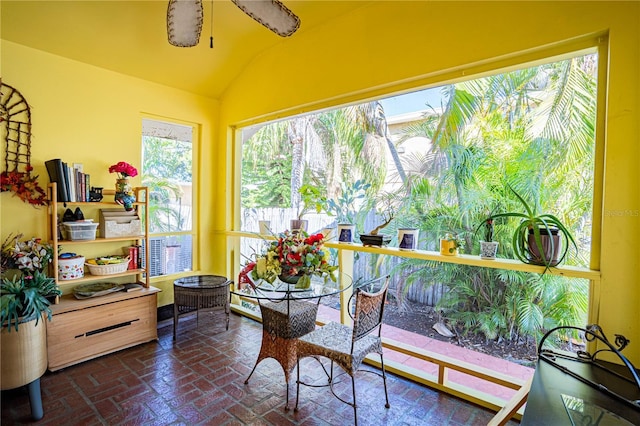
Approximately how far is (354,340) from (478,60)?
1.99 meters

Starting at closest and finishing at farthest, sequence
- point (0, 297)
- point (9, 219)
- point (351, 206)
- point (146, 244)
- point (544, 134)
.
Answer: point (0, 297)
point (544, 134)
point (9, 219)
point (146, 244)
point (351, 206)

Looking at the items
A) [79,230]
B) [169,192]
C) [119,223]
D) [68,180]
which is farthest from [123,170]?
[169,192]

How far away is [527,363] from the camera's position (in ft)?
8.36

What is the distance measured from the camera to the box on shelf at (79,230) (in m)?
2.71

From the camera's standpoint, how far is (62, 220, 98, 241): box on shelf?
2.71m

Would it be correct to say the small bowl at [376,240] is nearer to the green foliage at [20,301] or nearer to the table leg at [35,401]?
the green foliage at [20,301]

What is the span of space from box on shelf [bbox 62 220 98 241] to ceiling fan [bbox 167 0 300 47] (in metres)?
1.79

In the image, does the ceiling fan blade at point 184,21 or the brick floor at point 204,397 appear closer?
the ceiling fan blade at point 184,21

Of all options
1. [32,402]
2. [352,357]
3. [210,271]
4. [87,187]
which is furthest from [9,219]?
[352,357]

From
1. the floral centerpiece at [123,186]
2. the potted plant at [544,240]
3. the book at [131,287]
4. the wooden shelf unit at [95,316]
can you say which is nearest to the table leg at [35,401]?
the wooden shelf unit at [95,316]

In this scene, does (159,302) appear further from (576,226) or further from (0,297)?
(576,226)

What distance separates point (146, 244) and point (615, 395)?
11.5 feet

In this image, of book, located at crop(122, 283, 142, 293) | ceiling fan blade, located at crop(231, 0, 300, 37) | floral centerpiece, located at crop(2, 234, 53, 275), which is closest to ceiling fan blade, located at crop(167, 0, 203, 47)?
ceiling fan blade, located at crop(231, 0, 300, 37)

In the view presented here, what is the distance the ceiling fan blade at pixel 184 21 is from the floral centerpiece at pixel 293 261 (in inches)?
58.8
